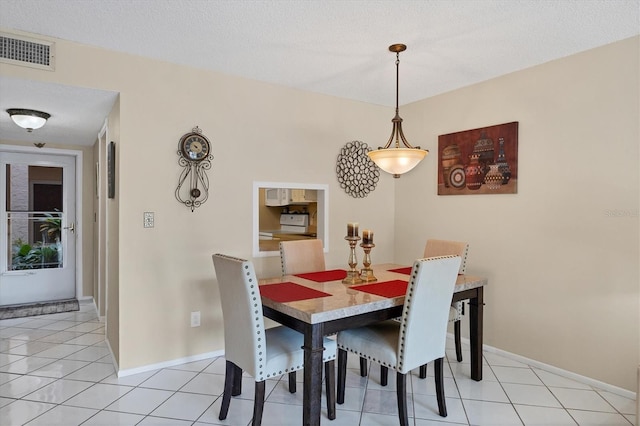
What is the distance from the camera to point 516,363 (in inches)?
124

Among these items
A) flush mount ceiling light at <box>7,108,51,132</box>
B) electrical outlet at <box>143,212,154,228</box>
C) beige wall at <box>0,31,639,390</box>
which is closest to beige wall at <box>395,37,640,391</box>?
beige wall at <box>0,31,639,390</box>

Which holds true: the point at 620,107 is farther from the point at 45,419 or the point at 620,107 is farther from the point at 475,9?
the point at 45,419

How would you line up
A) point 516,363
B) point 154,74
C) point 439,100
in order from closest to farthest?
1. point 154,74
2. point 516,363
3. point 439,100

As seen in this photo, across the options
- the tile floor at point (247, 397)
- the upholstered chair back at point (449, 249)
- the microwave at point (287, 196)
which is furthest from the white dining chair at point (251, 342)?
the microwave at point (287, 196)

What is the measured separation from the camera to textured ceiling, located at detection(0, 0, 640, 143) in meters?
2.17

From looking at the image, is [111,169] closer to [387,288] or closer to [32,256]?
[387,288]

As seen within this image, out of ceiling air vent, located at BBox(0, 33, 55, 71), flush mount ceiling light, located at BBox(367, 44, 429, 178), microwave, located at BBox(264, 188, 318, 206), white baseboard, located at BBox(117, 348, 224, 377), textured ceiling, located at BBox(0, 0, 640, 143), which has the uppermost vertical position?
textured ceiling, located at BBox(0, 0, 640, 143)

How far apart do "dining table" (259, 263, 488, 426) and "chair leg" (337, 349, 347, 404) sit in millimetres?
220

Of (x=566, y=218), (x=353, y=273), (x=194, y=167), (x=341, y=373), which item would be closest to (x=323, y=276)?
(x=353, y=273)

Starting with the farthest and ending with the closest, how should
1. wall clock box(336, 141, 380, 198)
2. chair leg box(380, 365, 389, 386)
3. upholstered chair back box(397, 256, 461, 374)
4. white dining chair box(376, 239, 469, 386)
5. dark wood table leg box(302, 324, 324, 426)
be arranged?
wall clock box(336, 141, 380, 198) < white dining chair box(376, 239, 469, 386) < chair leg box(380, 365, 389, 386) < upholstered chair back box(397, 256, 461, 374) < dark wood table leg box(302, 324, 324, 426)

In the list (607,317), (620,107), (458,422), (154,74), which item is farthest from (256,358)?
(620,107)

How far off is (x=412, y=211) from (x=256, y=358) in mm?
2598

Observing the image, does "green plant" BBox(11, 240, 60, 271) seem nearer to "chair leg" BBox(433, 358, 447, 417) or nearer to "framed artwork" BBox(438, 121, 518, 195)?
"framed artwork" BBox(438, 121, 518, 195)

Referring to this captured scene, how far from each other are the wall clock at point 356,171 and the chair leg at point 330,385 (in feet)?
6.79
